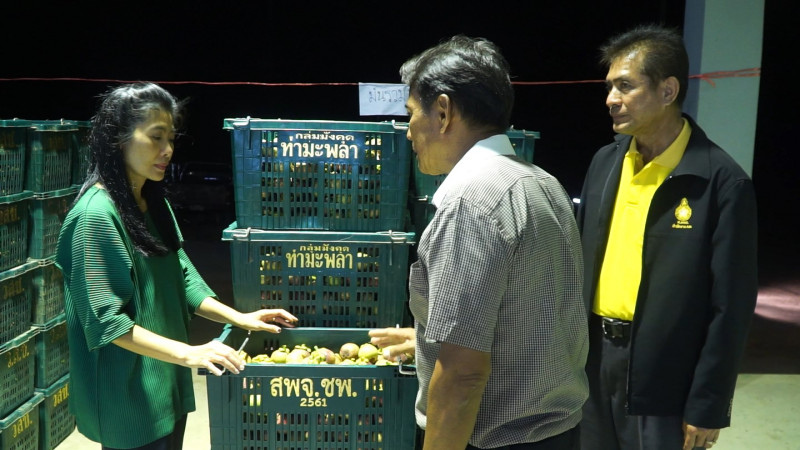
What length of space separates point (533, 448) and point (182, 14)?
10.7 metres

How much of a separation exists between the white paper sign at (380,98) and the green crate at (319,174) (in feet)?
4.36

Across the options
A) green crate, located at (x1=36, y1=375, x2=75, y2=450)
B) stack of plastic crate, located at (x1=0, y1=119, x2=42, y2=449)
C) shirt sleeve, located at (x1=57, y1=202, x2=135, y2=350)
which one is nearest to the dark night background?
green crate, located at (x1=36, y1=375, x2=75, y2=450)

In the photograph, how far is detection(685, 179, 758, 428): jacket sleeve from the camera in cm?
222

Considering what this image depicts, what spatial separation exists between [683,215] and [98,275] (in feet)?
6.07

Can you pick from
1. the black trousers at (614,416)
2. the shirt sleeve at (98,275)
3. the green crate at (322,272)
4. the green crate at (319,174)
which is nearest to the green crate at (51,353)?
the green crate at (322,272)

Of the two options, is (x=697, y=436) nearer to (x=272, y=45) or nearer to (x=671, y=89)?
(x=671, y=89)

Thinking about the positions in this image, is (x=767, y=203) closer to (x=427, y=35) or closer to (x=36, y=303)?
(x=427, y=35)

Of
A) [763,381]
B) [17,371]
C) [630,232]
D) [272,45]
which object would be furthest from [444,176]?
[272,45]

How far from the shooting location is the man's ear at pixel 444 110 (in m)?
1.57

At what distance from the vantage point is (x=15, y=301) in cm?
348

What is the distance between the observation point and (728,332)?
224 centimetres

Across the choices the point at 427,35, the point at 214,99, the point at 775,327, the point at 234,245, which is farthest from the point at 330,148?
the point at 214,99

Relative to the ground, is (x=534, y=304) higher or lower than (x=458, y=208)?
lower

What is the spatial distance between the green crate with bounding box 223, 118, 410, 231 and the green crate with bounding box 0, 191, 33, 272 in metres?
1.39
